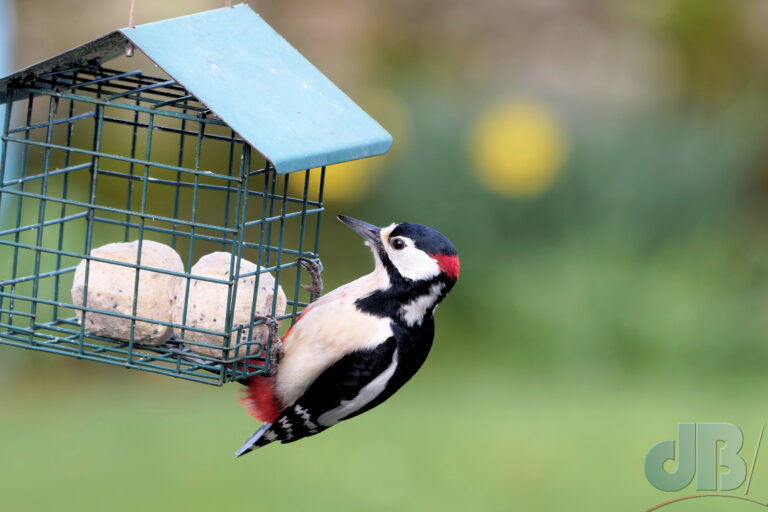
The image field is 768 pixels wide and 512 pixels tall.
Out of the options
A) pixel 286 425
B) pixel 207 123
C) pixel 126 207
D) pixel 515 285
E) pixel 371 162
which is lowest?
pixel 515 285

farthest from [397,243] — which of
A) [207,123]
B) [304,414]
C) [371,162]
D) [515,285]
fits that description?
[371,162]

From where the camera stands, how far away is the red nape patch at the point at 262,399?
10.2ft

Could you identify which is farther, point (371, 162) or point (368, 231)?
point (371, 162)

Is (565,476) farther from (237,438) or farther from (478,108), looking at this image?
(478,108)

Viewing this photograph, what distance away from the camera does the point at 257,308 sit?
9.56 feet

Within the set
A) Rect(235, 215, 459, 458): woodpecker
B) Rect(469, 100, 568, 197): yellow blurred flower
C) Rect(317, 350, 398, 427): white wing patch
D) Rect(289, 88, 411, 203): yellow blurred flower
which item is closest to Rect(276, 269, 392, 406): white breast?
Rect(235, 215, 459, 458): woodpecker

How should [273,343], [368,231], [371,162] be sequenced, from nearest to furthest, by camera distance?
Answer: [273,343] < [368,231] < [371,162]

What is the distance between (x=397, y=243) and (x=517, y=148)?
12.7 ft

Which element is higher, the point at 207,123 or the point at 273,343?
the point at 207,123

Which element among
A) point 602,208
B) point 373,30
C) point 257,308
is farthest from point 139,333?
point 373,30

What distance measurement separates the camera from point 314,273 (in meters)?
3.18

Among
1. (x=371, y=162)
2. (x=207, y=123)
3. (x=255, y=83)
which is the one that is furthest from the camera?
(x=371, y=162)

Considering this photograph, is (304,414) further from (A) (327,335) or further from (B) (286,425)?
(A) (327,335)

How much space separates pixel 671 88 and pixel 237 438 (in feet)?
11.7
